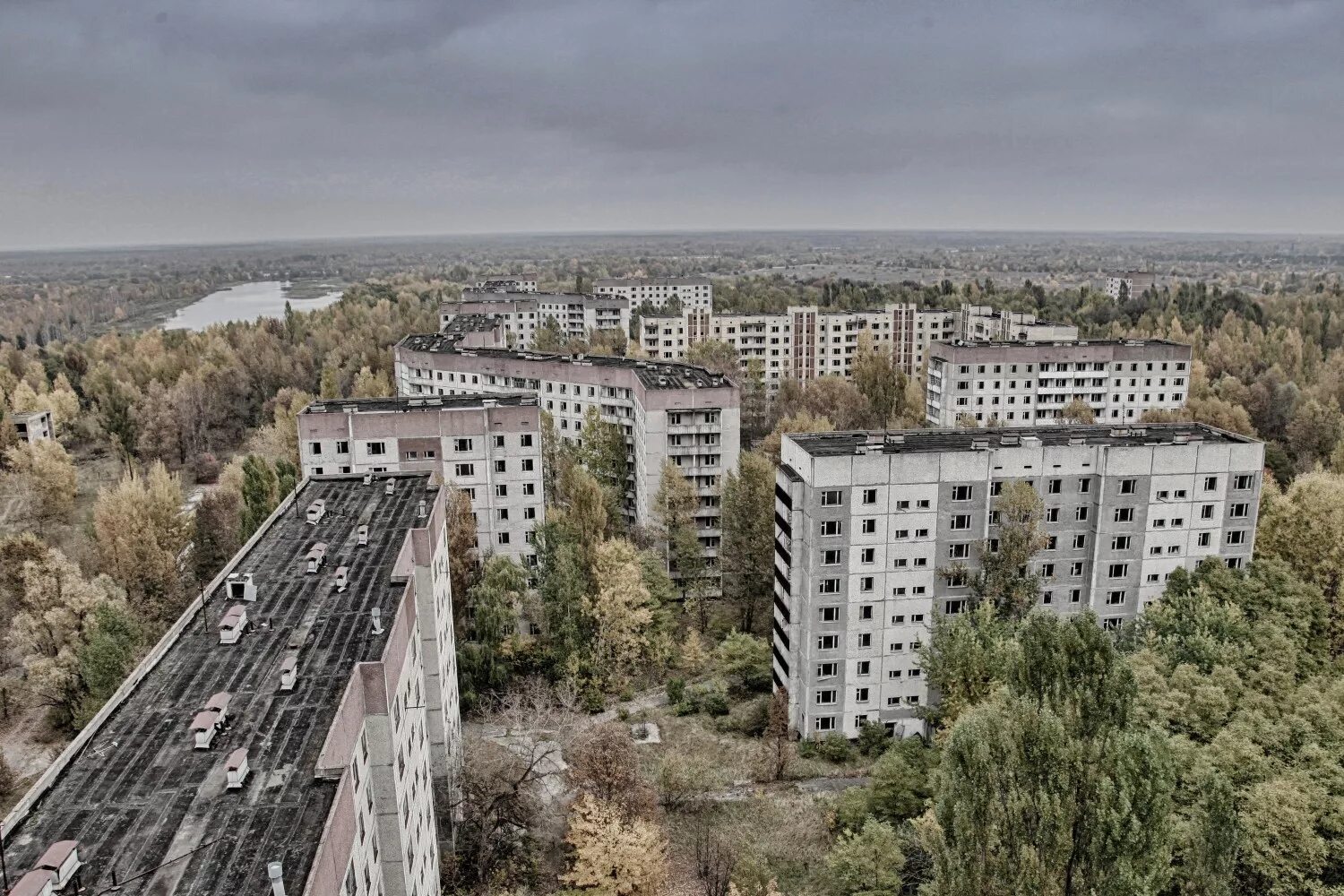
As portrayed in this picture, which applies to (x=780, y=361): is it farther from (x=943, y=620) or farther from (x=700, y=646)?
(x=943, y=620)

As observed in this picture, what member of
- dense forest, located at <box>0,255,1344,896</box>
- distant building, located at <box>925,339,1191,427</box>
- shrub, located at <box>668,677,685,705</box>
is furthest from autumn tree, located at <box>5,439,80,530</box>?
distant building, located at <box>925,339,1191,427</box>

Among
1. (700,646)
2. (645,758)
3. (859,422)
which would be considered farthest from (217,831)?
(859,422)

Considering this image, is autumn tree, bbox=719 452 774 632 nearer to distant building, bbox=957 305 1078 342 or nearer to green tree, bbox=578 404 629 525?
green tree, bbox=578 404 629 525

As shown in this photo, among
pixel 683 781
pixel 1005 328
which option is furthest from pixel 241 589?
pixel 1005 328

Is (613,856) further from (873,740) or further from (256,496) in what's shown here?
(256,496)

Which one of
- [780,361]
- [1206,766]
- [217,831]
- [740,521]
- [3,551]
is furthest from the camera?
[780,361]

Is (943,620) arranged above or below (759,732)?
above

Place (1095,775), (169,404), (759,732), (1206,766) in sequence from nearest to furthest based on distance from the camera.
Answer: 1. (1095,775)
2. (1206,766)
3. (759,732)
4. (169,404)
